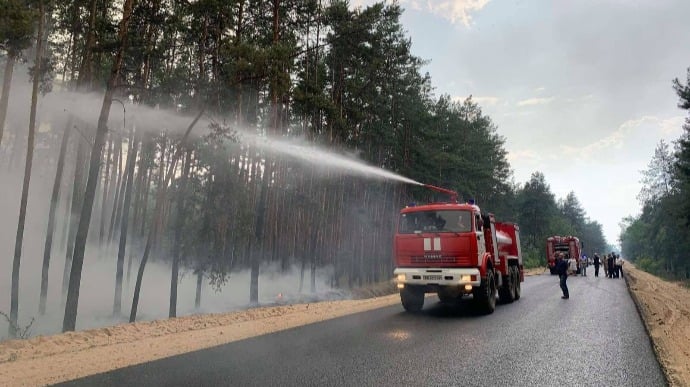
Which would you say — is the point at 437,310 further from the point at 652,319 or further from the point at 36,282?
the point at 36,282

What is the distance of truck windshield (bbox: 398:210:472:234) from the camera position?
10828 millimetres

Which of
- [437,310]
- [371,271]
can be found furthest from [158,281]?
[437,310]

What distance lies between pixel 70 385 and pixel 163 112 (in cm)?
1573

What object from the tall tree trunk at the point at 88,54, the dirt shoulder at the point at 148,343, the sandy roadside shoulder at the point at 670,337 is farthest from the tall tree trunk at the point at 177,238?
the sandy roadside shoulder at the point at 670,337

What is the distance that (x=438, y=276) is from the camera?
10.5 m

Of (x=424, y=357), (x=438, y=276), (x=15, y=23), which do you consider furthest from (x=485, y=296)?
(x=15, y=23)

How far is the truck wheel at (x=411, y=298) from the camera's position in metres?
11.5

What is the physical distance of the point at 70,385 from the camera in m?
4.93

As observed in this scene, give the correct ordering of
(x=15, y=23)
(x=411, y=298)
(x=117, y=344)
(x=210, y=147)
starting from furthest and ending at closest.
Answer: (x=210, y=147)
(x=15, y=23)
(x=411, y=298)
(x=117, y=344)

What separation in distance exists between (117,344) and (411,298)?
292 inches

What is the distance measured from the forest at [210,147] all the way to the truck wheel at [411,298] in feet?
23.7

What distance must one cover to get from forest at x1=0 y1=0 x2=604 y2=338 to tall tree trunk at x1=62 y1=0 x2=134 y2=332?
0.05 metres

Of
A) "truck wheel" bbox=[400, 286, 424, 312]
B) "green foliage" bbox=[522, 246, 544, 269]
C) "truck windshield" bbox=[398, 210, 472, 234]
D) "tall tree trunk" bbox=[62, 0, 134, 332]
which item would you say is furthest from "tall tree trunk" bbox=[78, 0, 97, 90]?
"green foliage" bbox=[522, 246, 544, 269]

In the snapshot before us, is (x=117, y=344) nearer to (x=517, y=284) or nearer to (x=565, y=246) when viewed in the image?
(x=517, y=284)
